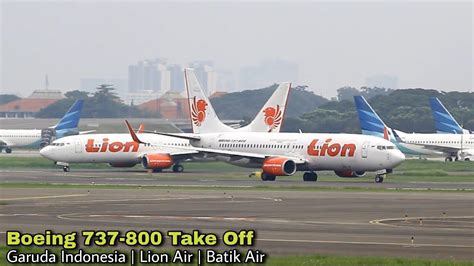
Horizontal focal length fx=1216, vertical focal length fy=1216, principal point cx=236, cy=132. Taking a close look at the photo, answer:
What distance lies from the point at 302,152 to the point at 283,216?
108ft

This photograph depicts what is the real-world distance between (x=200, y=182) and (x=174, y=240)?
37909mm

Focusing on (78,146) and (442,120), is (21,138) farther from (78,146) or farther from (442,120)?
(78,146)

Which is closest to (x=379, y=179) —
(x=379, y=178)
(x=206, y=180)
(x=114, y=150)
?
(x=379, y=178)

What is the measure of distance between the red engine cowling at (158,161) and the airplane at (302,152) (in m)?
3.80

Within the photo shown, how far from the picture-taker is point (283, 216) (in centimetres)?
4306

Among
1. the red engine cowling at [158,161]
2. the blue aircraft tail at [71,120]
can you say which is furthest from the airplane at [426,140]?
the blue aircraft tail at [71,120]

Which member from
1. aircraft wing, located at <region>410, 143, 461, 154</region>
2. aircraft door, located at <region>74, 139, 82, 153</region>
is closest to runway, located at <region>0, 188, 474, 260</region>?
aircraft door, located at <region>74, 139, 82, 153</region>

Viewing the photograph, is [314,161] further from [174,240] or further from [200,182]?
[174,240]

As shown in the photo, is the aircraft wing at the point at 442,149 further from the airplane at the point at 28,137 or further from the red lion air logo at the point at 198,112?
the airplane at the point at 28,137

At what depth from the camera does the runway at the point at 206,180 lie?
2638 inches

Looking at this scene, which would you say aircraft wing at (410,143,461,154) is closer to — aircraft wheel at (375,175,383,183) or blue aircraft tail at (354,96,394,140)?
blue aircraft tail at (354,96,394,140)

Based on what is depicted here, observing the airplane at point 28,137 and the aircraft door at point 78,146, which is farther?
the airplane at point 28,137

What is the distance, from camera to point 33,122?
15962 cm

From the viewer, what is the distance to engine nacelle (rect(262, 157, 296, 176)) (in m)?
74.9
